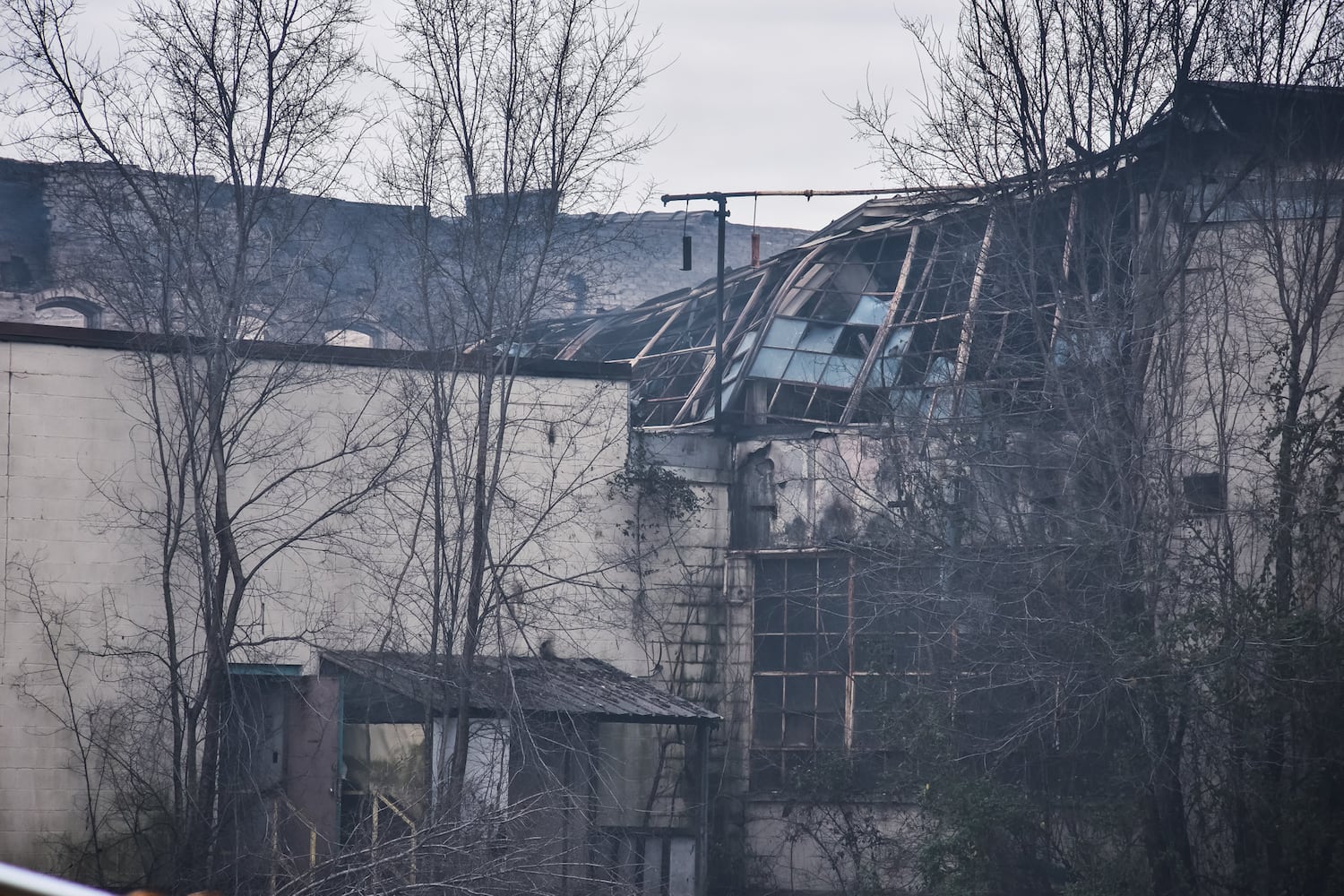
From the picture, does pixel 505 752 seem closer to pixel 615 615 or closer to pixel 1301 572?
pixel 615 615

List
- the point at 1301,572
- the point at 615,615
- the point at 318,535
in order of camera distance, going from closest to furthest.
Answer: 1. the point at 1301,572
2. the point at 318,535
3. the point at 615,615

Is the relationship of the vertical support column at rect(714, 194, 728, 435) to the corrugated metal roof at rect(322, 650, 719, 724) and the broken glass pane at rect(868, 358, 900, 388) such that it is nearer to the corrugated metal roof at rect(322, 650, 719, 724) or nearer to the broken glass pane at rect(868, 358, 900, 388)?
the broken glass pane at rect(868, 358, 900, 388)

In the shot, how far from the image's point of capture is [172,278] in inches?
489

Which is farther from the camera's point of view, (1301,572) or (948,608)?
(948,608)

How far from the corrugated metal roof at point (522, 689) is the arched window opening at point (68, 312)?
34.5 ft

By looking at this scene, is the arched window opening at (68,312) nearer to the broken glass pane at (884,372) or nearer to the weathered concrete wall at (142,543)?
the weathered concrete wall at (142,543)

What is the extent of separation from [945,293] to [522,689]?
709cm

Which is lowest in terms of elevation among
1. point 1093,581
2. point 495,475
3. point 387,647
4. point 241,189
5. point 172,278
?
point 387,647

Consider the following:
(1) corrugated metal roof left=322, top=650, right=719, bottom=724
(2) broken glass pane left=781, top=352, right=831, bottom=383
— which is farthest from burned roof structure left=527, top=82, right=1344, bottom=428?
(1) corrugated metal roof left=322, top=650, right=719, bottom=724

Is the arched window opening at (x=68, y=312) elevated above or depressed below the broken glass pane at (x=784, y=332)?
above

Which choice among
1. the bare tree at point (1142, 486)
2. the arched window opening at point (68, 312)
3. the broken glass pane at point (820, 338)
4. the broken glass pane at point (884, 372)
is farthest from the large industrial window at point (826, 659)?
the arched window opening at point (68, 312)

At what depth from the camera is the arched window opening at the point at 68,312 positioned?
20.2 metres

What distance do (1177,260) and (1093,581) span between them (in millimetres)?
3220

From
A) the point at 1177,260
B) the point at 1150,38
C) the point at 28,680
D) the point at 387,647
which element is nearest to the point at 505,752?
the point at 387,647
